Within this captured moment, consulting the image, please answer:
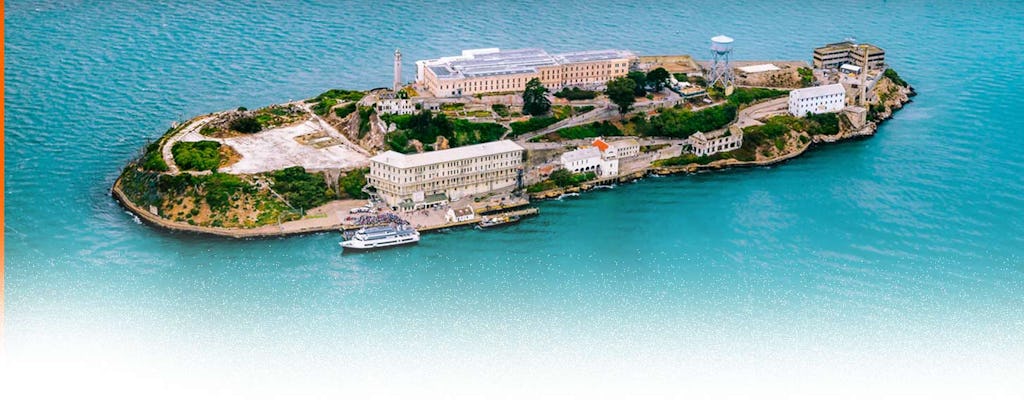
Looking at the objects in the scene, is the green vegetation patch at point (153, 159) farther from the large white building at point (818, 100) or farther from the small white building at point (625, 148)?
the large white building at point (818, 100)

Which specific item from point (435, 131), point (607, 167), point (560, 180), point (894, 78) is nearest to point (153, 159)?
point (435, 131)

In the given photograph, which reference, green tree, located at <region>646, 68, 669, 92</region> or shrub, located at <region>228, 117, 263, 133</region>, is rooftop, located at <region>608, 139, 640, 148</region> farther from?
shrub, located at <region>228, 117, 263, 133</region>

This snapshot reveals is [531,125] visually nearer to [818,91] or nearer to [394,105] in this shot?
[394,105]

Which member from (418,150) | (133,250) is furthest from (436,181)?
(133,250)

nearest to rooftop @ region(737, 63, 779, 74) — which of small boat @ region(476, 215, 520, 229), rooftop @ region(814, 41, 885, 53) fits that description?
rooftop @ region(814, 41, 885, 53)

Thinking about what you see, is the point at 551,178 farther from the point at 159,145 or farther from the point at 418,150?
the point at 159,145
